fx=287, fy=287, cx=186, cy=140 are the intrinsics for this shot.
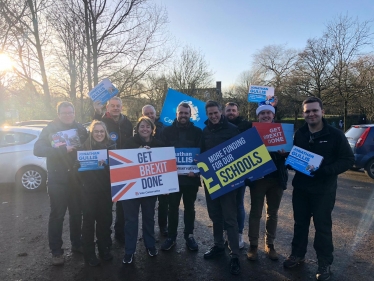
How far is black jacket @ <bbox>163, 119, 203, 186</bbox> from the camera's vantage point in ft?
14.2

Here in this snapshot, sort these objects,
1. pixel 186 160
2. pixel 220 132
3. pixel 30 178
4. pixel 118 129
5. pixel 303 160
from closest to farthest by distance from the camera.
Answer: pixel 303 160
pixel 220 132
pixel 186 160
pixel 118 129
pixel 30 178

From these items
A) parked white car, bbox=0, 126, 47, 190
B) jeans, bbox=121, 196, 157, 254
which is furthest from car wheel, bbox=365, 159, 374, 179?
parked white car, bbox=0, 126, 47, 190

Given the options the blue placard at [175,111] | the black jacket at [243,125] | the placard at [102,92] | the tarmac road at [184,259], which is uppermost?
the placard at [102,92]

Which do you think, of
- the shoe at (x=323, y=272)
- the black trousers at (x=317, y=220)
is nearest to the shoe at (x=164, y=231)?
the black trousers at (x=317, y=220)

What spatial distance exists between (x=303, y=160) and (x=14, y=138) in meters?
7.87

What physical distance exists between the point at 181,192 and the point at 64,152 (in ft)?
5.91

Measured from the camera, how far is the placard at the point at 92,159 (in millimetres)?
3869

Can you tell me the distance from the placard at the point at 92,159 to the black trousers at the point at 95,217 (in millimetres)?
357

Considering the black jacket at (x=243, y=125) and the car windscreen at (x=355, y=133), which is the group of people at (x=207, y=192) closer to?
the black jacket at (x=243, y=125)

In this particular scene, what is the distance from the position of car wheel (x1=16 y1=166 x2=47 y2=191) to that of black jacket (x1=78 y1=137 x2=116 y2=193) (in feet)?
16.7

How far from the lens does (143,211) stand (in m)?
4.14

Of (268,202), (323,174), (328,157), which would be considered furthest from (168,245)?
(328,157)

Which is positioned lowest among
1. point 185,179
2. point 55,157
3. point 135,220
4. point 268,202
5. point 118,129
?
point 135,220

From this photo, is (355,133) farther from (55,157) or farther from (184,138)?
(55,157)
